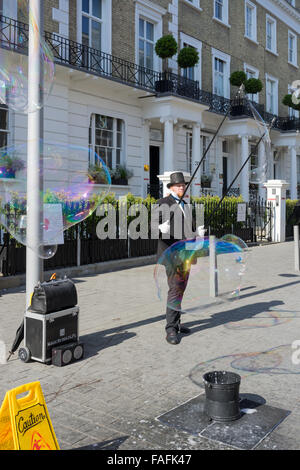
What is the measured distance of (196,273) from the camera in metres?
5.66

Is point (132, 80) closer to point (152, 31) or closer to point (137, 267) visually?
point (152, 31)

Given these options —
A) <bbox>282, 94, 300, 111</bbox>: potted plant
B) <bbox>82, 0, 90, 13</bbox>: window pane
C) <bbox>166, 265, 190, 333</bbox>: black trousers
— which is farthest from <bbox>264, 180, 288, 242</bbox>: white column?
<bbox>166, 265, 190, 333</bbox>: black trousers

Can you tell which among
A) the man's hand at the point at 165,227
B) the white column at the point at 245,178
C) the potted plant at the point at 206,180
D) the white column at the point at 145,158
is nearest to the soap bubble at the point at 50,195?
the man's hand at the point at 165,227

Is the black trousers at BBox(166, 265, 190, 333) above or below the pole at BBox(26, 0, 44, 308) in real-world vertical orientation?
below

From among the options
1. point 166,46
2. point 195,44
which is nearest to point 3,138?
point 166,46

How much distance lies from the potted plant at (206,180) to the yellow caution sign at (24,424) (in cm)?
2084

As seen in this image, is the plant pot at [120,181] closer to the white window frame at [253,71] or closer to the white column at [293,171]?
the white window frame at [253,71]

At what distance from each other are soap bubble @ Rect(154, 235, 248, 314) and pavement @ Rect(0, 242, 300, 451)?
10.7 inches

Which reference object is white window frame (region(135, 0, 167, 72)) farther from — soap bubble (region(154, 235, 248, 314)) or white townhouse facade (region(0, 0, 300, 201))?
soap bubble (region(154, 235, 248, 314))

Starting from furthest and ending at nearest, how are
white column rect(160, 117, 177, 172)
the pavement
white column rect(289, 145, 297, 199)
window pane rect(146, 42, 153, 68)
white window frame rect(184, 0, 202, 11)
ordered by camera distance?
white column rect(289, 145, 297, 199) → white window frame rect(184, 0, 202, 11) → window pane rect(146, 42, 153, 68) → white column rect(160, 117, 177, 172) → the pavement

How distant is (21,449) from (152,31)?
2044cm

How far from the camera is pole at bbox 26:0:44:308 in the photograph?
506 cm

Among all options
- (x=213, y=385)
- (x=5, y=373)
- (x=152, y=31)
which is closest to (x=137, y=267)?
(x=5, y=373)

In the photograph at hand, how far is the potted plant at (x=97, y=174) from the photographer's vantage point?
21.7 ft
